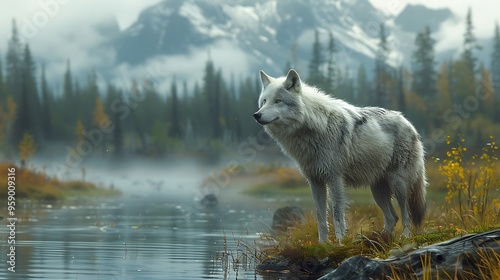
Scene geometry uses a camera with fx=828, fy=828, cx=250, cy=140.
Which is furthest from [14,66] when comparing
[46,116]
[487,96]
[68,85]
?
[487,96]

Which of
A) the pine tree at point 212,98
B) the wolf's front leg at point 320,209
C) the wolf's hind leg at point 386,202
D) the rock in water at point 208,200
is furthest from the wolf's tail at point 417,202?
the pine tree at point 212,98

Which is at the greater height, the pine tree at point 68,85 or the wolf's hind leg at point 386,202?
the pine tree at point 68,85

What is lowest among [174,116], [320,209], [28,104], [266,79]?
[320,209]

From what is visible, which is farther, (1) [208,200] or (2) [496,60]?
(2) [496,60]

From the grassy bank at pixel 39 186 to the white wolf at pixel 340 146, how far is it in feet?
88.9

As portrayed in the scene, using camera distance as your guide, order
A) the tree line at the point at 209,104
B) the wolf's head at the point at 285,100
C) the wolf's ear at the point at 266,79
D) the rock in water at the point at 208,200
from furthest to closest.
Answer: the tree line at the point at 209,104
the rock in water at the point at 208,200
the wolf's ear at the point at 266,79
the wolf's head at the point at 285,100

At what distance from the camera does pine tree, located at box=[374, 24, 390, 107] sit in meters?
81.5

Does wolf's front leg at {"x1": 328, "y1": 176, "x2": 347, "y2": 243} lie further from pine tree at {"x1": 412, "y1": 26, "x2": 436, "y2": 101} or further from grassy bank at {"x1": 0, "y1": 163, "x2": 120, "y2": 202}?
pine tree at {"x1": 412, "y1": 26, "x2": 436, "y2": 101}

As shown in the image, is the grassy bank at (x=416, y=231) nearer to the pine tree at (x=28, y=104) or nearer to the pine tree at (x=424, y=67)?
the pine tree at (x=28, y=104)

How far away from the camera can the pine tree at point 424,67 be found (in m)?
82.9

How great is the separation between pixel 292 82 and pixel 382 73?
73330 millimetres

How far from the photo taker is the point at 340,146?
39.4 ft

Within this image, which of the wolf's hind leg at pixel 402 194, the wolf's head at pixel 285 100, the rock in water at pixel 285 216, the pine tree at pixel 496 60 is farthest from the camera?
the pine tree at pixel 496 60

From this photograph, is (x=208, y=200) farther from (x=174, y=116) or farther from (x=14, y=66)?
(x=174, y=116)
